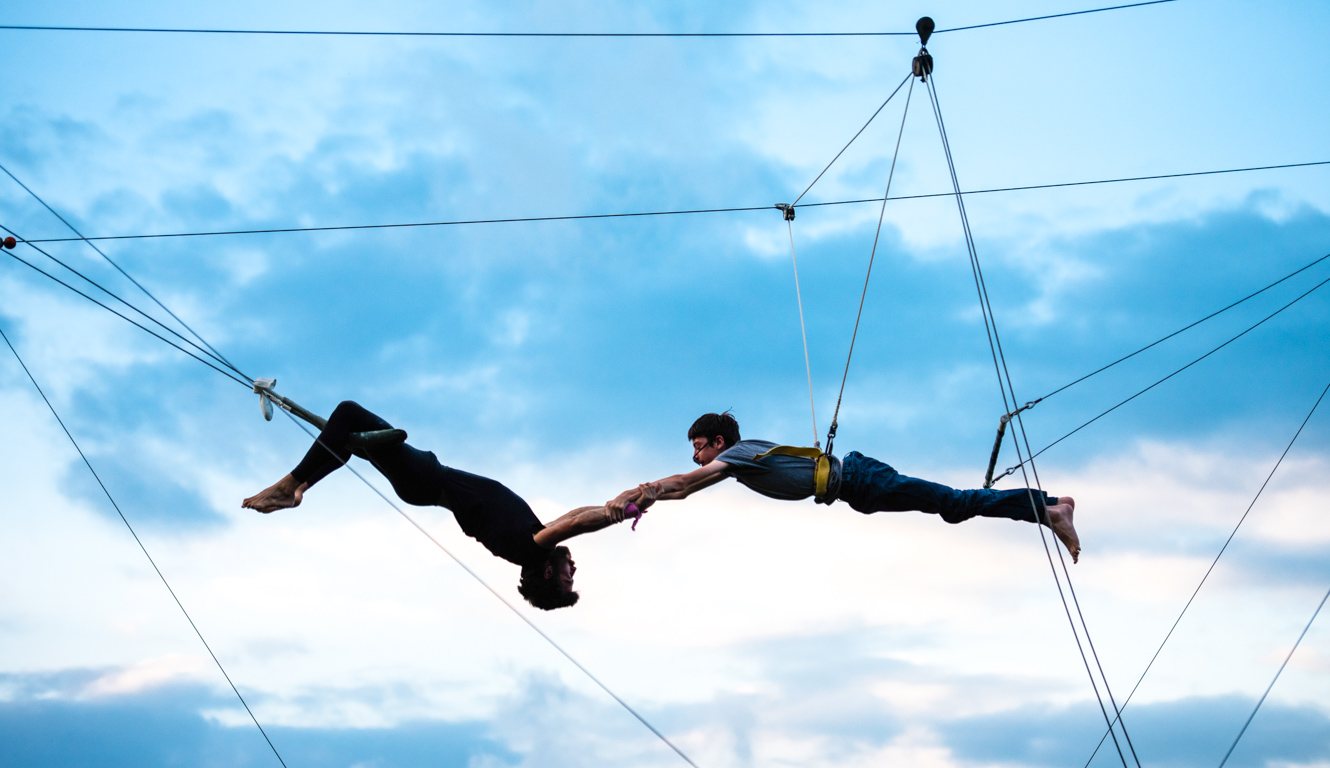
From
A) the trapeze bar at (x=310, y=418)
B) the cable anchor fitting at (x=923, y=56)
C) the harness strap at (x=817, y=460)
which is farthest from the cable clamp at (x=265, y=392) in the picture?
the cable anchor fitting at (x=923, y=56)

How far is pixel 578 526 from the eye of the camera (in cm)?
631

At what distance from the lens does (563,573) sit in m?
6.97

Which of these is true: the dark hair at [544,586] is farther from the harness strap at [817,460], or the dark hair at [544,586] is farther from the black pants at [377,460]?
the harness strap at [817,460]

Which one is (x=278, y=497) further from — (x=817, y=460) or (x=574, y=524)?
(x=817, y=460)

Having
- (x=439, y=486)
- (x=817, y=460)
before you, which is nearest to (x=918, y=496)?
(x=817, y=460)

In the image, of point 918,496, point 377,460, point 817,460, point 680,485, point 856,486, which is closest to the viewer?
point 680,485

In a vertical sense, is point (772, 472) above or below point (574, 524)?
above

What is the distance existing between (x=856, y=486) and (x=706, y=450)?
934mm

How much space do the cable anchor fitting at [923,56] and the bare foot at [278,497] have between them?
4.85 m

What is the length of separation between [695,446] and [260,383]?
2.60m

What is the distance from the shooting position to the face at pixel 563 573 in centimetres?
691

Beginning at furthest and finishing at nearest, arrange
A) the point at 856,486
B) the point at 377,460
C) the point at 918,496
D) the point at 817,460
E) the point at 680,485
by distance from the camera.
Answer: the point at 918,496
the point at 856,486
the point at 817,460
the point at 377,460
the point at 680,485

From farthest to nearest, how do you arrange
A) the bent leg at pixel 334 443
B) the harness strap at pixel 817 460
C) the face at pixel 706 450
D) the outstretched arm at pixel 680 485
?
the face at pixel 706 450
the harness strap at pixel 817 460
the bent leg at pixel 334 443
the outstretched arm at pixel 680 485

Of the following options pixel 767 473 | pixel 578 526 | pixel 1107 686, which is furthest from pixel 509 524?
pixel 1107 686
